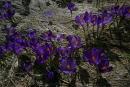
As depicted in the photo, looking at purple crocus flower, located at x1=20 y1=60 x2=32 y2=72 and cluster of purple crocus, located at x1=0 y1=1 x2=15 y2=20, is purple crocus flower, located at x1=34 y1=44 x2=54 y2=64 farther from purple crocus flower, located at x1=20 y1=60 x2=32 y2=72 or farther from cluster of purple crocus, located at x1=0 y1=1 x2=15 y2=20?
cluster of purple crocus, located at x1=0 y1=1 x2=15 y2=20

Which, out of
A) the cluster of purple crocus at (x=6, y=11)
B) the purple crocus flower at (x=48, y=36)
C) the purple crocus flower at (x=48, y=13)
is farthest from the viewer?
the purple crocus flower at (x=48, y=13)

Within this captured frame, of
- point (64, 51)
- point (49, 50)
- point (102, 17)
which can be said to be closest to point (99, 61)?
point (64, 51)

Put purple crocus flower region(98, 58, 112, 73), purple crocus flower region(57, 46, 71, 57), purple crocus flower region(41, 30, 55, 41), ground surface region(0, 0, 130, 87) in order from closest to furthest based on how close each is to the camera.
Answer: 1. purple crocus flower region(98, 58, 112, 73)
2. ground surface region(0, 0, 130, 87)
3. purple crocus flower region(57, 46, 71, 57)
4. purple crocus flower region(41, 30, 55, 41)

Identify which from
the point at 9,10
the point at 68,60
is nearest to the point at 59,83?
the point at 68,60

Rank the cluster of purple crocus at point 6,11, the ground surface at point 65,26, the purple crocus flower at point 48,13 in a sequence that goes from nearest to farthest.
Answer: the ground surface at point 65,26 < the cluster of purple crocus at point 6,11 < the purple crocus flower at point 48,13

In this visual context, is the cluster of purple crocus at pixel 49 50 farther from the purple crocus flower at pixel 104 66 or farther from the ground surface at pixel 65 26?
the ground surface at pixel 65 26

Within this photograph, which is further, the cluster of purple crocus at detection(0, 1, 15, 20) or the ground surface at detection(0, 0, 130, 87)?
the cluster of purple crocus at detection(0, 1, 15, 20)

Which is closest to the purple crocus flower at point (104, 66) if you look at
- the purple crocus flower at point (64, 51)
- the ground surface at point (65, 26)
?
the ground surface at point (65, 26)

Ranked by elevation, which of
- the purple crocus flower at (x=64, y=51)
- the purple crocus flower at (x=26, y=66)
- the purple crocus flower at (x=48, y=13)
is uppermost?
the purple crocus flower at (x=48, y=13)

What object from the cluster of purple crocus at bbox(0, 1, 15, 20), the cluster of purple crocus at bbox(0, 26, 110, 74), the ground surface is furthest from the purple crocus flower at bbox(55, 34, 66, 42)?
the cluster of purple crocus at bbox(0, 1, 15, 20)
